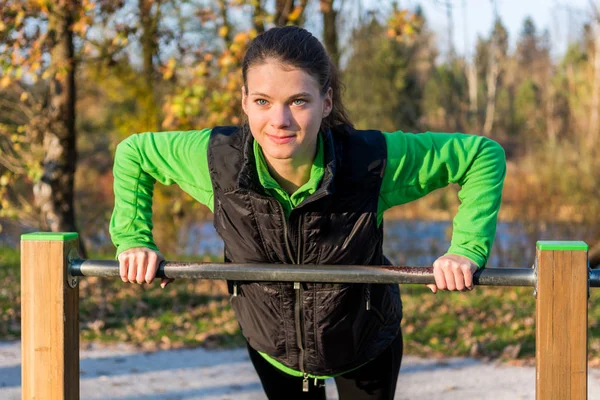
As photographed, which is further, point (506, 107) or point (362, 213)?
point (506, 107)

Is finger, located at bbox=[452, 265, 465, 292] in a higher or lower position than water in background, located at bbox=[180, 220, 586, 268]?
higher

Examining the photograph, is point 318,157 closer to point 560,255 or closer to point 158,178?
point 158,178

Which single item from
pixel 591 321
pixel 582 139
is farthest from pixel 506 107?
pixel 591 321

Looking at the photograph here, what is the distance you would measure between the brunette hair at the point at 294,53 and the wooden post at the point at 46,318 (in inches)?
28.6

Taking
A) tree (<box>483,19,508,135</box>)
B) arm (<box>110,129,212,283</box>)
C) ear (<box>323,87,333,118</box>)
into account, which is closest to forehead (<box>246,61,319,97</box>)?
ear (<box>323,87,333,118</box>)

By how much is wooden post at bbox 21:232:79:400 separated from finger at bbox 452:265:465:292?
106cm

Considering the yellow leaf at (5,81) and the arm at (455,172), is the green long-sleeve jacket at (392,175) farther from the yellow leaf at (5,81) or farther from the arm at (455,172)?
the yellow leaf at (5,81)

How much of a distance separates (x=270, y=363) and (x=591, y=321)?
4540 millimetres

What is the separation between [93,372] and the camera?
4938 mm

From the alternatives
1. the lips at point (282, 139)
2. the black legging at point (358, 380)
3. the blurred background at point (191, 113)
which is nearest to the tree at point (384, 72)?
the blurred background at point (191, 113)

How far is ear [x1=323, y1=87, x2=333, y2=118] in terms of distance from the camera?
2211 mm

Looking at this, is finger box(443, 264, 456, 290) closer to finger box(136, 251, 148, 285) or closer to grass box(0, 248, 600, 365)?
finger box(136, 251, 148, 285)

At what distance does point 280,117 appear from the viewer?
2021 millimetres

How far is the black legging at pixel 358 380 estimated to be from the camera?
2.49 m
